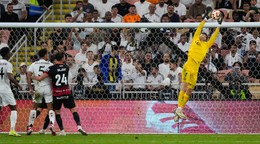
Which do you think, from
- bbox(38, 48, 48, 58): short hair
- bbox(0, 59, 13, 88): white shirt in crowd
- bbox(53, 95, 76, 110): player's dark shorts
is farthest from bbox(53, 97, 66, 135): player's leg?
bbox(0, 59, 13, 88): white shirt in crowd

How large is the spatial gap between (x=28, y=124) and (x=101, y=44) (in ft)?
9.33

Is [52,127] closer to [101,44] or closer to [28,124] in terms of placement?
[28,124]

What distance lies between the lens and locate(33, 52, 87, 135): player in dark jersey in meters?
21.0

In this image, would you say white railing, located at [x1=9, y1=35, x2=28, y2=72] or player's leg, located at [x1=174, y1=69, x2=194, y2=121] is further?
white railing, located at [x1=9, y1=35, x2=28, y2=72]

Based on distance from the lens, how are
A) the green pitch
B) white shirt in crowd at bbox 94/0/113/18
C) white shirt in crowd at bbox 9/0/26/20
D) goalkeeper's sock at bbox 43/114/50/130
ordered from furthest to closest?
white shirt in crowd at bbox 9/0/26/20, white shirt in crowd at bbox 94/0/113/18, goalkeeper's sock at bbox 43/114/50/130, the green pitch

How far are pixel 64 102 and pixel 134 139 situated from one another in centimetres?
209

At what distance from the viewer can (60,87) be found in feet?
69.3

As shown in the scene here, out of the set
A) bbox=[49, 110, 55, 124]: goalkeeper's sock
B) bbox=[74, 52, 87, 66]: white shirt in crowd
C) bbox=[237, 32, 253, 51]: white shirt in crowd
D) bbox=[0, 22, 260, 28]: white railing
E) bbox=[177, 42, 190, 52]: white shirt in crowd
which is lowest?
bbox=[49, 110, 55, 124]: goalkeeper's sock

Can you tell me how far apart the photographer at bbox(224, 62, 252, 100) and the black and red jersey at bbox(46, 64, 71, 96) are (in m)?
4.11

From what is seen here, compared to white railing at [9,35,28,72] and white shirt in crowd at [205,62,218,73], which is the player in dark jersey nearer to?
white railing at [9,35,28,72]

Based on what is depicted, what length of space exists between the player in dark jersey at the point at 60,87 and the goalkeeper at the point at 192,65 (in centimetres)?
235

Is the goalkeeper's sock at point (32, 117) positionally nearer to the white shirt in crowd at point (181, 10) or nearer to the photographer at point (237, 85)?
the photographer at point (237, 85)

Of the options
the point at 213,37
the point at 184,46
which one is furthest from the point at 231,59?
the point at 213,37

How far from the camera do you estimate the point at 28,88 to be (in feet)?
72.9
